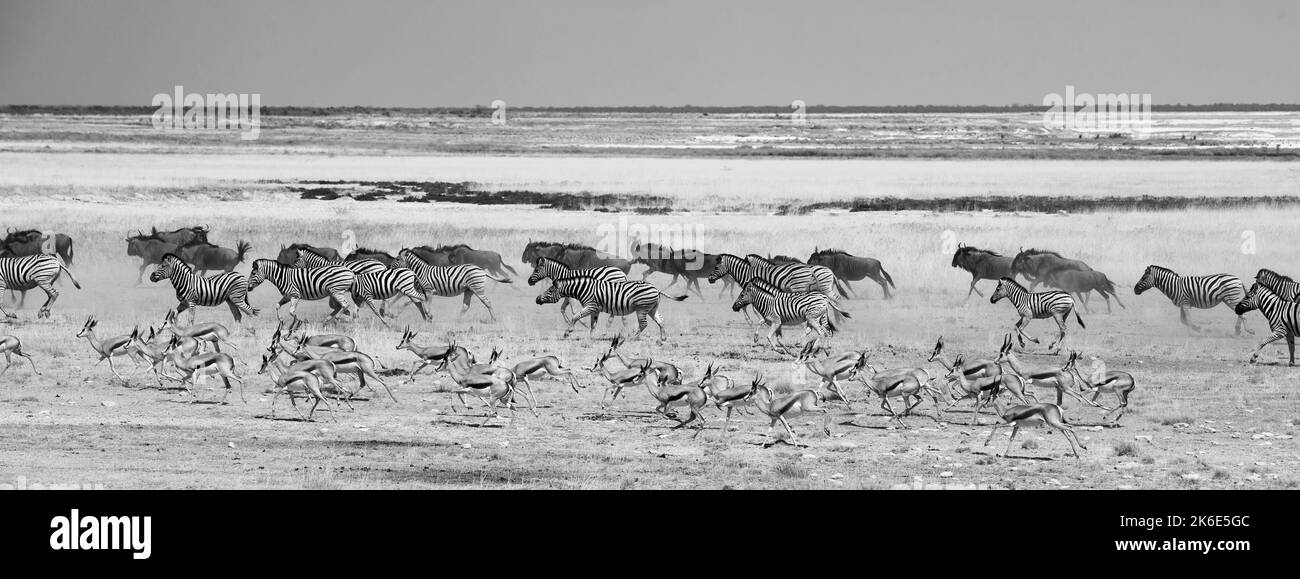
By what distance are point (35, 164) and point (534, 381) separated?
45.0 m

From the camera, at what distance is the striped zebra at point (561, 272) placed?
18848mm

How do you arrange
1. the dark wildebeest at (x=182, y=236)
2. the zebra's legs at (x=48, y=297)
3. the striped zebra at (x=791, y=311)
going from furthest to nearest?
the dark wildebeest at (x=182, y=236) → the zebra's legs at (x=48, y=297) → the striped zebra at (x=791, y=311)

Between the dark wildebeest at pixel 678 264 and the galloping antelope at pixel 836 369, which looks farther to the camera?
the dark wildebeest at pixel 678 264

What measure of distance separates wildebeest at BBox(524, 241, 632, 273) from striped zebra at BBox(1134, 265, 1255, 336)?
815 centimetres

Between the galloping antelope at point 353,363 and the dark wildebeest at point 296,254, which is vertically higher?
the dark wildebeest at point 296,254

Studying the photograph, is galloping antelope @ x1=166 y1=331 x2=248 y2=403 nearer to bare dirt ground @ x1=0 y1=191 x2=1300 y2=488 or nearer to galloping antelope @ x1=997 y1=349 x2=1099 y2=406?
bare dirt ground @ x1=0 y1=191 x2=1300 y2=488

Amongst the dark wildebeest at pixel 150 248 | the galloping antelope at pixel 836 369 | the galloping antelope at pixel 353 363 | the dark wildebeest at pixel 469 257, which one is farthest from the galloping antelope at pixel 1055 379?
the dark wildebeest at pixel 150 248

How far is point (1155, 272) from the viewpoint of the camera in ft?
65.3

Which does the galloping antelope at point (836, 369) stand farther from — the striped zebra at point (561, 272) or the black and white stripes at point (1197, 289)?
the black and white stripes at point (1197, 289)

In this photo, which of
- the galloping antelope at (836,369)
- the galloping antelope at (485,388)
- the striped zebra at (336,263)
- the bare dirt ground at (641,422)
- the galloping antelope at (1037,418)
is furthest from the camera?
the striped zebra at (336,263)

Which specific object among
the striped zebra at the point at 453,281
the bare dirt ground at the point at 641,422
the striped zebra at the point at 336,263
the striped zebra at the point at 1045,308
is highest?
the striped zebra at the point at 336,263

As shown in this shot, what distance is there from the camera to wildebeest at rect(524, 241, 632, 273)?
23.2 m

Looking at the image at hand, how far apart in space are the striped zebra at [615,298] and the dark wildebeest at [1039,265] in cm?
698

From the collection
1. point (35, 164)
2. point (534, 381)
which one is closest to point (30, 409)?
point (534, 381)
